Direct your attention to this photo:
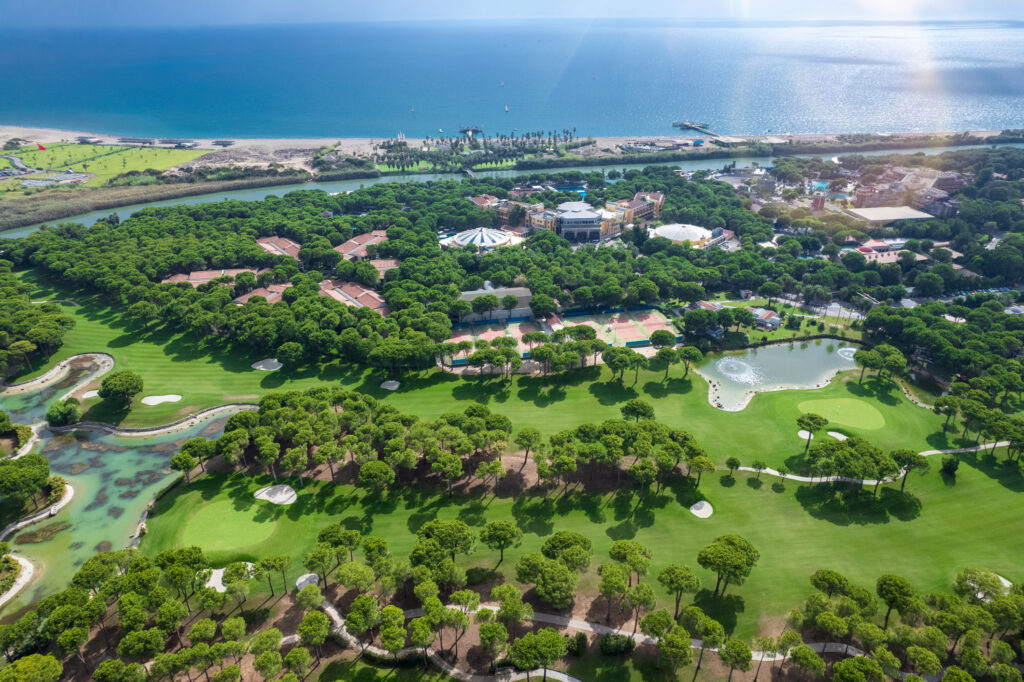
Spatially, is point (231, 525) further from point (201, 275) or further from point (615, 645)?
point (201, 275)

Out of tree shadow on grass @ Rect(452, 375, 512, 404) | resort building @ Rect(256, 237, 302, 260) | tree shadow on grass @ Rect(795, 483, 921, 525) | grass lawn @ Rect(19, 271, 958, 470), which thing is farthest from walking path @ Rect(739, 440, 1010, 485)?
resort building @ Rect(256, 237, 302, 260)

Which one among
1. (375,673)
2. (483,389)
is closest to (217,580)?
(375,673)

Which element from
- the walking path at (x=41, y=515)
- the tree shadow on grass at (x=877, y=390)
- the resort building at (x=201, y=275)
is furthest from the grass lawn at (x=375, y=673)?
the resort building at (x=201, y=275)

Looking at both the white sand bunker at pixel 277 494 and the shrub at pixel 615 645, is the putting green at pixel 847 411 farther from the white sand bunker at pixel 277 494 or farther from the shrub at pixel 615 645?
the white sand bunker at pixel 277 494

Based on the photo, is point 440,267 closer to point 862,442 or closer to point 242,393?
point 242,393

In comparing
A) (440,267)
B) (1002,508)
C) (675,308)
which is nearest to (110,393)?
(440,267)
